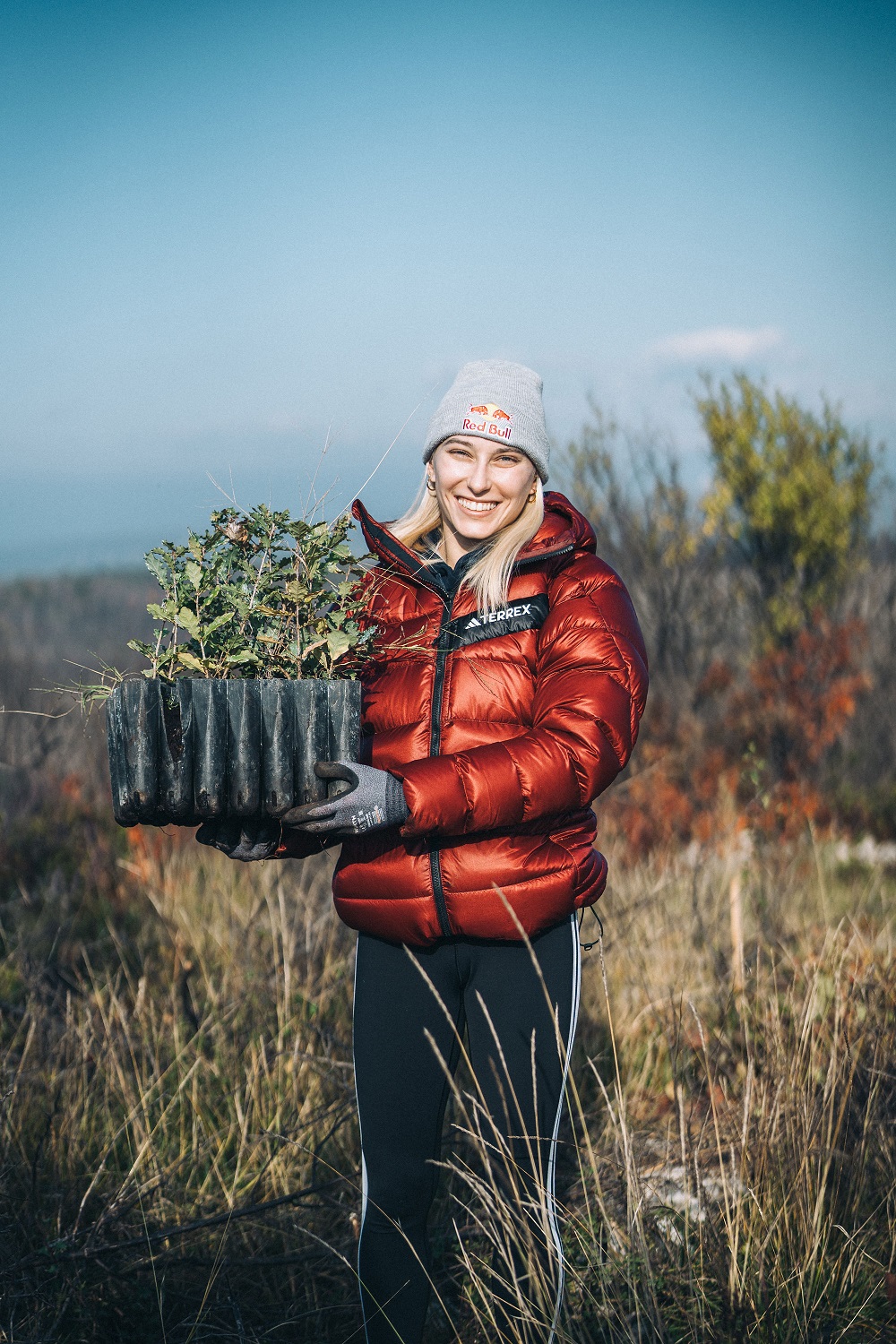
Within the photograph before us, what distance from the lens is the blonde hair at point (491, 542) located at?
2035 mm

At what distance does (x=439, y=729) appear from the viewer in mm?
1999

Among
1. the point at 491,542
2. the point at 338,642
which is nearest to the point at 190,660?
the point at 338,642

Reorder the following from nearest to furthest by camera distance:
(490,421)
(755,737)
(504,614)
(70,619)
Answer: (504,614)
(490,421)
(755,737)
(70,619)

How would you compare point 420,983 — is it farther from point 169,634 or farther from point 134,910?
point 134,910

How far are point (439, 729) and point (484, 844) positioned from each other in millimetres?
233

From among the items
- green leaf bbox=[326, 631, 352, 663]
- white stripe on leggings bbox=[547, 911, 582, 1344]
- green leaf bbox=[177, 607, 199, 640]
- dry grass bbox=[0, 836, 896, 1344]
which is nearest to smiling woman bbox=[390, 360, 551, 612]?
green leaf bbox=[326, 631, 352, 663]

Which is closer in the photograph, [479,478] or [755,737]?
[479,478]

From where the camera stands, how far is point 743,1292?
204 cm

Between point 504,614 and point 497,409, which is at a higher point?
point 497,409

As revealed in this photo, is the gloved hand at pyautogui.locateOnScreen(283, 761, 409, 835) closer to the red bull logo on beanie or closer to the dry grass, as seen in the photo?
the dry grass

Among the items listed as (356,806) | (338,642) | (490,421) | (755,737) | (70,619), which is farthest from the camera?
(70,619)

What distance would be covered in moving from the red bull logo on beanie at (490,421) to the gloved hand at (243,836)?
0.88m

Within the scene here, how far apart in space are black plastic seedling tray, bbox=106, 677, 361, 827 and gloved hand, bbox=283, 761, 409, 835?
36 mm

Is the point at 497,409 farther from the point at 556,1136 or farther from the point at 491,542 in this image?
the point at 556,1136
